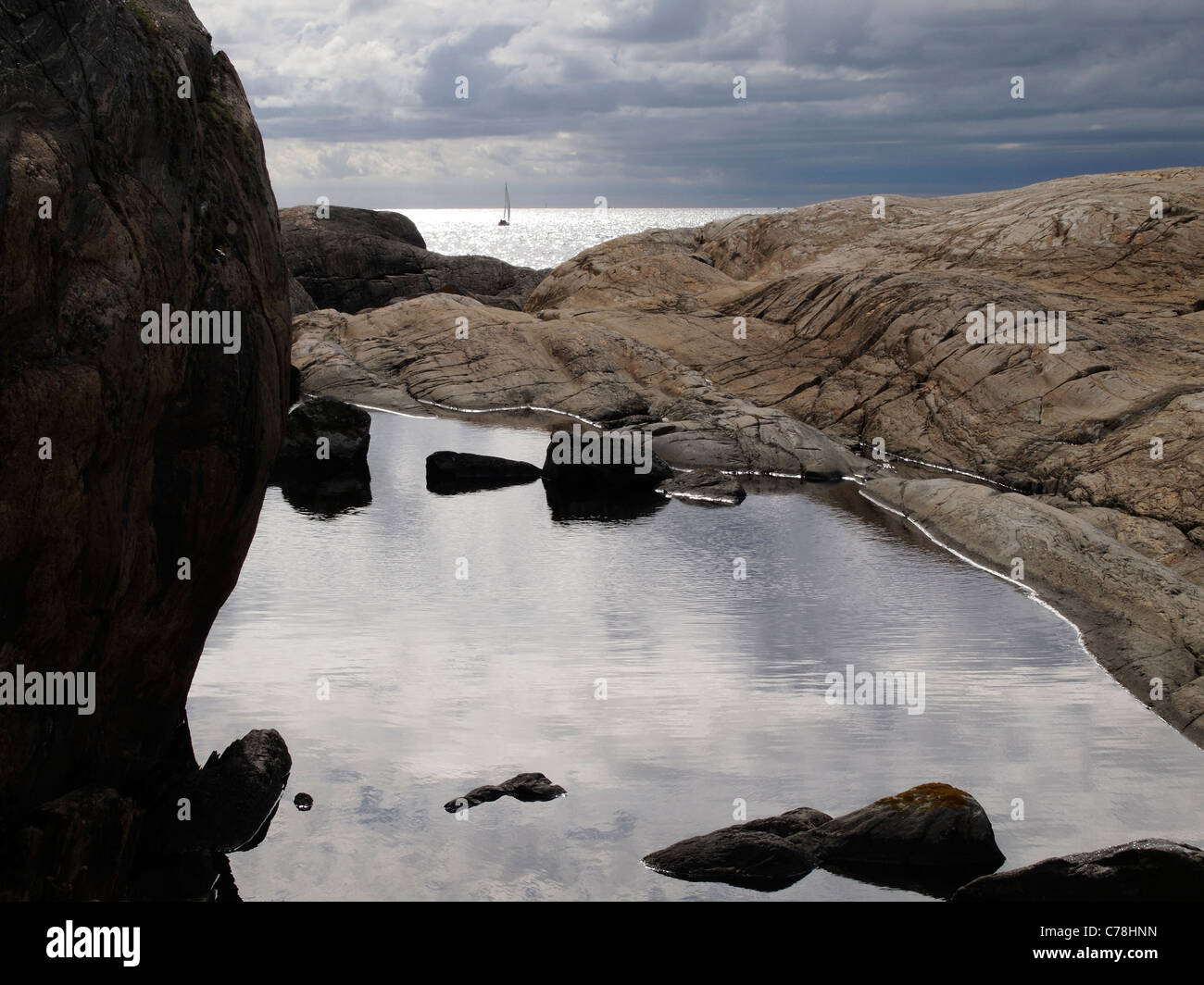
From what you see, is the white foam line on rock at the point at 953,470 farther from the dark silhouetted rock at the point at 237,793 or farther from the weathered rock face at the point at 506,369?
the dark silhouetted rock at the point at 237,793

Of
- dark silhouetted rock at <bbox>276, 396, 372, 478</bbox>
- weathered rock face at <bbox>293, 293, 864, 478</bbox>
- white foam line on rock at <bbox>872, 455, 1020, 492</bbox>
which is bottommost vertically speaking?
white foam line on rock at <bbox>872, 455, 1020, 492</bbox>

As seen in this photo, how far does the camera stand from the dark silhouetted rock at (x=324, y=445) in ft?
77.2

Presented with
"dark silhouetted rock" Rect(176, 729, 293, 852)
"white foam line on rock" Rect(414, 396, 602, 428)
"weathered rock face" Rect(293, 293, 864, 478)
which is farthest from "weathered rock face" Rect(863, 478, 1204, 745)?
"white foam line on rock" Rect(414, 396, 602, 428)

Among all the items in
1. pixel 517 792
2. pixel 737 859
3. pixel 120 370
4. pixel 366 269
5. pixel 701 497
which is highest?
pixel 366 269

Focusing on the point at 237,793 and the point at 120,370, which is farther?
the point at 237,793

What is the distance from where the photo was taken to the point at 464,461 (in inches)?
926

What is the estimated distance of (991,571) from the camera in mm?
17281

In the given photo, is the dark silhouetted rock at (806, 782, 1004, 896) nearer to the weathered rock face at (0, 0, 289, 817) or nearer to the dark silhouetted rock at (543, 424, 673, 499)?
the weathered rock face at (0, 0, 289, 817)

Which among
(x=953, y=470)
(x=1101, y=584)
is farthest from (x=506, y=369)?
(x=1101, y=584)

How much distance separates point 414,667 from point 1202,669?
26.5 ft

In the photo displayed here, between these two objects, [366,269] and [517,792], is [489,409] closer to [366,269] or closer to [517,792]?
[366,269]

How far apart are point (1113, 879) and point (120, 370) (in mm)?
7049

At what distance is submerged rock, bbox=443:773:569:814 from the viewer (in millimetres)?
9773

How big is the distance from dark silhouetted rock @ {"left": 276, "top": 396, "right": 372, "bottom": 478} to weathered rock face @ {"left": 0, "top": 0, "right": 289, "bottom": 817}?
13736 mm
